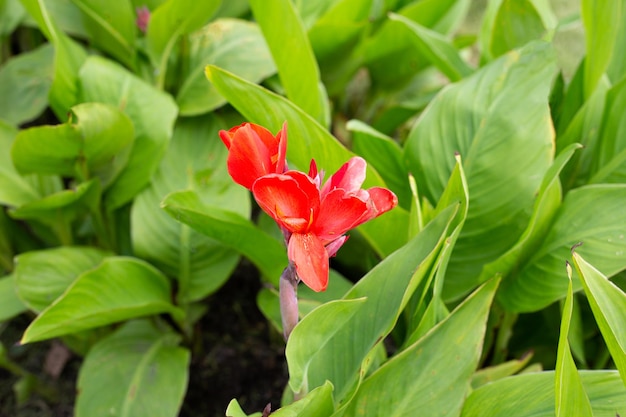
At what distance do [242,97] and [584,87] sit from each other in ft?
1.99

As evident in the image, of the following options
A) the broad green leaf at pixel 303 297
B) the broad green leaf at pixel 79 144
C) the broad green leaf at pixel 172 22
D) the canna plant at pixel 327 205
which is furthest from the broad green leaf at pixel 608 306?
the broad green leaf at pixel 172 22

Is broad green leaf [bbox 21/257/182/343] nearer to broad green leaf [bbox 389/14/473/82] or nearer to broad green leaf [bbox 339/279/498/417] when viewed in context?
broad green leaf [bbox 339/279/498/417]

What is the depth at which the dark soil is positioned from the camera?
4.17 ft

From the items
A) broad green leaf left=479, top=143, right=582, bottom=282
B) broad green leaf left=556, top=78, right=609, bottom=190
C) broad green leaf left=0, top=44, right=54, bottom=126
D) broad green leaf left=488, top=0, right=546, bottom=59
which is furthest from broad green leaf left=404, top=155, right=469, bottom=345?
broad green leaf left=0, top=44, right=54, bottom=126

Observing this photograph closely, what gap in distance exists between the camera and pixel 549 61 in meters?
0.92

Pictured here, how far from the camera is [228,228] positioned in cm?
92

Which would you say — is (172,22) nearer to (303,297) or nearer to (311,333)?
(303,297)

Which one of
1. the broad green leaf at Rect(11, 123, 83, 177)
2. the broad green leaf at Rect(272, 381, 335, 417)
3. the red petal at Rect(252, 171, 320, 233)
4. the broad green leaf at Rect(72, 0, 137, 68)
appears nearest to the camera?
the red petal at Rect(252, 171, 320, 233)

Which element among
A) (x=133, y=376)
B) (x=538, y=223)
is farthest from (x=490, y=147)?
(x=133, y=376)

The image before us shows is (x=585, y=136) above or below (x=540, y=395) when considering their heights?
above

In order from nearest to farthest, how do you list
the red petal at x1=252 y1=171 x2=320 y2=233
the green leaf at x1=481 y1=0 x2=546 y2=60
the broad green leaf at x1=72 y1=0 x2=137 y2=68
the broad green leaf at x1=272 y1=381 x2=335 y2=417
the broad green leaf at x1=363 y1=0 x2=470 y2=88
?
the red petal at x1=252 y1=171 x2=320 y2=233, the broad green leaf at x1=272 y1=381 x2=335 y2=417, the green leaf at x1=481 y1=0 x2=546 y2=60, the broad green leaf at x1=72 y1=0 x2=137 y2=68, the broad green leaf at x1=363 y1=0 x2=470 y2=88

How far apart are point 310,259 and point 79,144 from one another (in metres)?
0.65

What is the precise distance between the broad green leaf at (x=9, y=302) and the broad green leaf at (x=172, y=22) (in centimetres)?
46

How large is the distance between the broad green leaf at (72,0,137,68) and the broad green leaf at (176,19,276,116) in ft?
0.40
